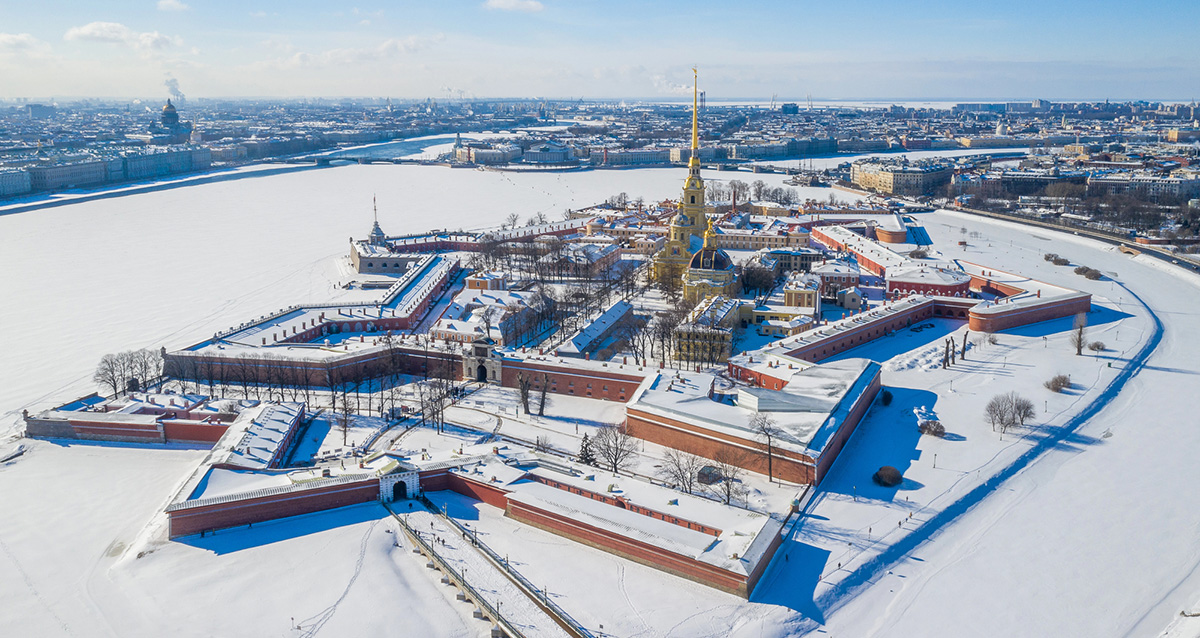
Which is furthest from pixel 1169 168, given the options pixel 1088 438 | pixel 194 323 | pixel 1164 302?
pixel 194 323

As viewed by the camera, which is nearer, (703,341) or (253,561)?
(253,561)

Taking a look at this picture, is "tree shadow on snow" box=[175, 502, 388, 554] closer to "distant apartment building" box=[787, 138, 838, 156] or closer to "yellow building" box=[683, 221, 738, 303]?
"yellow building" box=[683, 221, 738, 303]

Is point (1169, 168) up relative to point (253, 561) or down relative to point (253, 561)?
up

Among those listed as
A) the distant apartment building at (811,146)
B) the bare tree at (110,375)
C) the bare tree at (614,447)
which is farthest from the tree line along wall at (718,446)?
the distant apartment building at (811,146)

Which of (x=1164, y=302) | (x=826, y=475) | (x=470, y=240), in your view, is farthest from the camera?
(x=470, y=240)

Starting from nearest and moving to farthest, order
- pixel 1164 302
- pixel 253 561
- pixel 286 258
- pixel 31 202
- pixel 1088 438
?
pixel 253 561 < pixel 1088 438 < pixel 1164 302 < pixel 286 258 < pixel 31 202

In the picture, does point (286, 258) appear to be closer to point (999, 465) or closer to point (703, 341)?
point (703, 341)

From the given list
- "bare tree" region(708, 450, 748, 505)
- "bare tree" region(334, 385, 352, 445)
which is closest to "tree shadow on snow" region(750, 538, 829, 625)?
"bare tree" region(708, 450, 748, 505)
